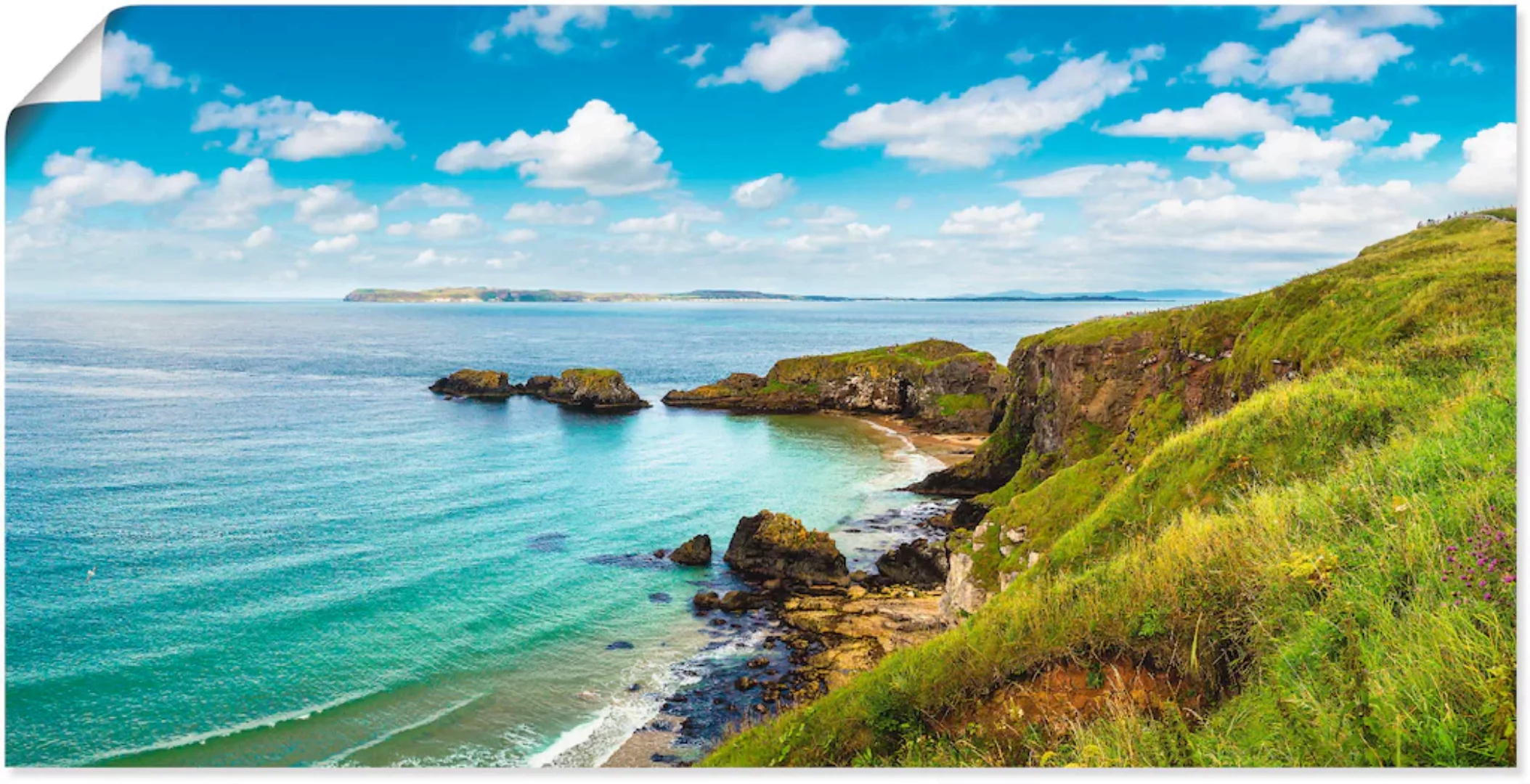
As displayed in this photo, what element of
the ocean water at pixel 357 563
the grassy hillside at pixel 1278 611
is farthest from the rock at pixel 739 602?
the grassy hillside at pixel 1278 611

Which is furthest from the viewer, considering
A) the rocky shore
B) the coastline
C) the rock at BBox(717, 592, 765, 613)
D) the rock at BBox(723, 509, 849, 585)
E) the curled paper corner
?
the rock at BBox(723, 509, 849, 585)

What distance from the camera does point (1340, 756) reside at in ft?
15.7

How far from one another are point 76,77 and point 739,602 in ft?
87.4

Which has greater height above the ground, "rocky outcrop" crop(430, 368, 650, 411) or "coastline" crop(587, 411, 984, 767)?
"rocky outcrop" crop(430, 368, 650, 411)

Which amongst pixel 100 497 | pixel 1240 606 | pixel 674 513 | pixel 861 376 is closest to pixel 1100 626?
pixel 1240 606

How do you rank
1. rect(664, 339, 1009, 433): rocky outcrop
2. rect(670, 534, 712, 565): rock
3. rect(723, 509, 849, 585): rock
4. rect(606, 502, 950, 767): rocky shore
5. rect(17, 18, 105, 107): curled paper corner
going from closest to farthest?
1. rect(17, 18, 105, 107): curled paper corner
2. rect(606, 502, 950, 767): rocky shore
3. rect(723, 509, 849, 585): rock
4. rect(670, 534, 712, 565): rock
5. rect(664, 339, 1009, 433): rocky outcrop

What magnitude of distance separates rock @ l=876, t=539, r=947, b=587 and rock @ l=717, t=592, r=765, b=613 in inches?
220

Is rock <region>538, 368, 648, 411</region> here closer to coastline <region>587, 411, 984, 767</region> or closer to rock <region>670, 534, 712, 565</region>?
rock <region>670, 534, 712, 565</region>

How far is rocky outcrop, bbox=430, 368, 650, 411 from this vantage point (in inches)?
3319

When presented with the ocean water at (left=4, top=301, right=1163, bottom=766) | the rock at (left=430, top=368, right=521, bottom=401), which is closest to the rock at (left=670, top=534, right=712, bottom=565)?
the ocean water at (left=4, top=301, right=1163, bottom=766)

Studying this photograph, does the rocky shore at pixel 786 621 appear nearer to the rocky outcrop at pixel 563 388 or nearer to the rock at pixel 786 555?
the rock at pixel 786 555

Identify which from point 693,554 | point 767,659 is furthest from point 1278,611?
point 693,554

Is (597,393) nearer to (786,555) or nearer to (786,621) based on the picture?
(786,555)

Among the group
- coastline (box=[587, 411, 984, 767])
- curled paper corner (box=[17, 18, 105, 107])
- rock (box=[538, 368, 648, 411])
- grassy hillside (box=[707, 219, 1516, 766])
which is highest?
curled paper corner (box=[17, 18, 105, 107])
